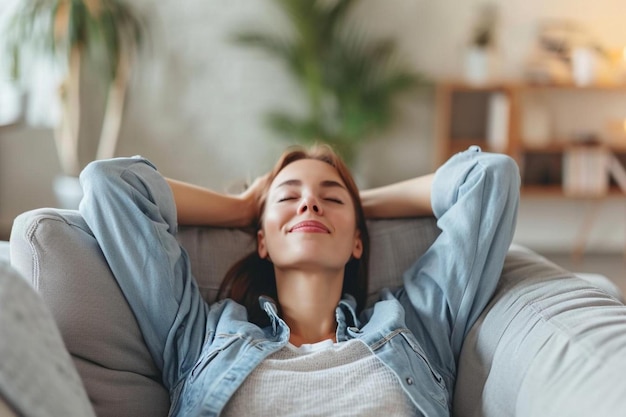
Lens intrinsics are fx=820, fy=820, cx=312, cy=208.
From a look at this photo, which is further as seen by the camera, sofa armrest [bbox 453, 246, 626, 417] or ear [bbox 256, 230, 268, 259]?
ear [bbox 256, 230, 268, 259]

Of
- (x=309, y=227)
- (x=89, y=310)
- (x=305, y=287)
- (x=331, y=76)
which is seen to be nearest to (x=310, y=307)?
(x=305, y=287)

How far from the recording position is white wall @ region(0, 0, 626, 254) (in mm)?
4645

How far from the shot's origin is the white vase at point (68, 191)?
4132mm

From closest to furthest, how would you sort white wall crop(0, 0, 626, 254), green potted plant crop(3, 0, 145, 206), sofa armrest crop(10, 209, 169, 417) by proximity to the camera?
sofa armrest crop(10, 209, 169, 417)
green potted plant crop(3, 0, 145, 206)
white wall crop(0, 0, 626, 254)

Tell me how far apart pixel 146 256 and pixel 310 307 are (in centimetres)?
37

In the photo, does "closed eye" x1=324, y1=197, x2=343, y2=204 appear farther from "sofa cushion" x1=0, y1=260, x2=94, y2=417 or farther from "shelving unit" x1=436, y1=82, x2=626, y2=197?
"shelving unit" x1=436, y1=82, x2=626, y2=197

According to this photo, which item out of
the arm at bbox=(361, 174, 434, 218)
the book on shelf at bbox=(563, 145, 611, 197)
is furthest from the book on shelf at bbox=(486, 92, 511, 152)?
the arm at bbox=(361, 174, 434, 218)

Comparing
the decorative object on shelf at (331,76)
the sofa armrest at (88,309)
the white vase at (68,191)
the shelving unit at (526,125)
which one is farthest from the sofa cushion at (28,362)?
the shelving unit at (526,125)

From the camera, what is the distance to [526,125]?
191 inches

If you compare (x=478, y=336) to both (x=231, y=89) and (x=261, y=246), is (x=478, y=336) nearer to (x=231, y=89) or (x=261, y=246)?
(x=261, y=246)

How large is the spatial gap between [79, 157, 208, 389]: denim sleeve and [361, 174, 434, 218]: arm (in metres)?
0.51

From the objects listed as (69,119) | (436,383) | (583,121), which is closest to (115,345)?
(436,383)

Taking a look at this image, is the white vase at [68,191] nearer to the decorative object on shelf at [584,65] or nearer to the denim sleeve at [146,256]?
the denim sleeve at [146,256]

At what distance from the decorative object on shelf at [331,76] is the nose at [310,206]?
8.98 ft
